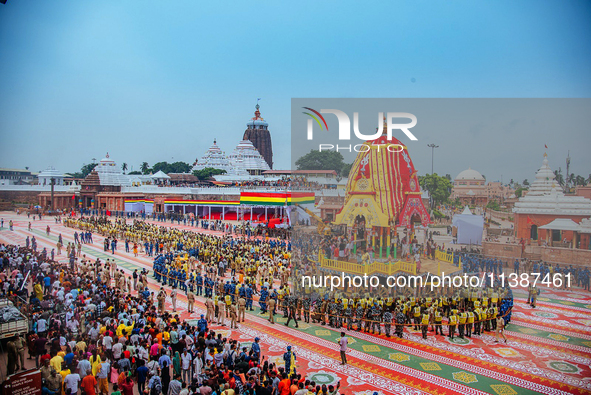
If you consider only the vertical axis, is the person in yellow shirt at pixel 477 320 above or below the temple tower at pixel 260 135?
below

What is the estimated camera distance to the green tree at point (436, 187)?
59.5 ft

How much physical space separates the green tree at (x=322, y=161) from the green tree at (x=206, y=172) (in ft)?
147

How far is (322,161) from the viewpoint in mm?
20969

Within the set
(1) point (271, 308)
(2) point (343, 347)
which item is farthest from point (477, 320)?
(1) point (271, 308)

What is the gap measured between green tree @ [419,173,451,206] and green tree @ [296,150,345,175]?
3.98 m

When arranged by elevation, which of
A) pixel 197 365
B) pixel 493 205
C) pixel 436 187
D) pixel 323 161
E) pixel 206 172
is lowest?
pixel 197 365

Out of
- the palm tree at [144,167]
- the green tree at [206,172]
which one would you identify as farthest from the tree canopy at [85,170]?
the green tree at [206,172]

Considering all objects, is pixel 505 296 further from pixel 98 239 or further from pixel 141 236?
pixel 98 239

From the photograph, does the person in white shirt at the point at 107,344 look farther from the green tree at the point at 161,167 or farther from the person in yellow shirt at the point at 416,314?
the green tree at the point at 161,167

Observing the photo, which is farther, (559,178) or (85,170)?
(85,170)

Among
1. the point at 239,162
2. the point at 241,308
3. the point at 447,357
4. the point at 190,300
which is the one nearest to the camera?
the point at 447,357

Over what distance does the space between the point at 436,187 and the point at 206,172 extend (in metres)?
50.9

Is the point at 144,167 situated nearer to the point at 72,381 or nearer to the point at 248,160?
the point at 248,160

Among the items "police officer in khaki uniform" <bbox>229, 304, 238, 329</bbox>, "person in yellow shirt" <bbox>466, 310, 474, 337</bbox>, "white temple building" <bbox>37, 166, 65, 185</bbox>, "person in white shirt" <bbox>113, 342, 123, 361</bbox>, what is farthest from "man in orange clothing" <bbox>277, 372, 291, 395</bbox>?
"white temple building" <bbox>37, 166, 65, 185</bbox>
